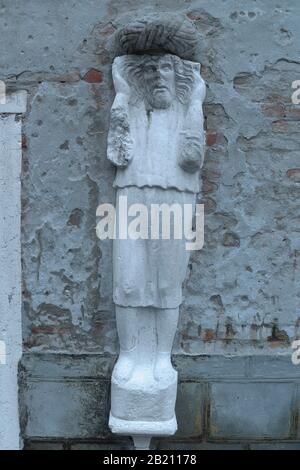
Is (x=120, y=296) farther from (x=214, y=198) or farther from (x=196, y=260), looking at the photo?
(x=214, y=198)

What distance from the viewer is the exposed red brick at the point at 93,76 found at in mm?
2463

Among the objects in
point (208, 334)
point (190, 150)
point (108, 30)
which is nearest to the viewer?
point (190, 150)

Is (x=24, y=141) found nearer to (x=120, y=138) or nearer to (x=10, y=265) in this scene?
(x=120, y=138)

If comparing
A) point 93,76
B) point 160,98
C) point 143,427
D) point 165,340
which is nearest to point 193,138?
point 160,98

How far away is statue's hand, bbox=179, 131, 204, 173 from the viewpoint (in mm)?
2336

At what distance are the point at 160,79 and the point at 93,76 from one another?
0.32 meters

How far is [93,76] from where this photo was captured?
246 centimetres

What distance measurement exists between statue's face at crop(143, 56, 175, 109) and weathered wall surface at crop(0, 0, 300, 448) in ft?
0.60

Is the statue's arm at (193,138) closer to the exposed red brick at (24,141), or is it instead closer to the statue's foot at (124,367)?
the exposed red brick at (24,141)

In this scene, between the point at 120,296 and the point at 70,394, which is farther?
the point at 70,394

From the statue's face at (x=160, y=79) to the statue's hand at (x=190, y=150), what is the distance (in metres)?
0.17

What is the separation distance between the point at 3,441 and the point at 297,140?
6.37ft

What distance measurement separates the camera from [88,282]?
2.54 m
